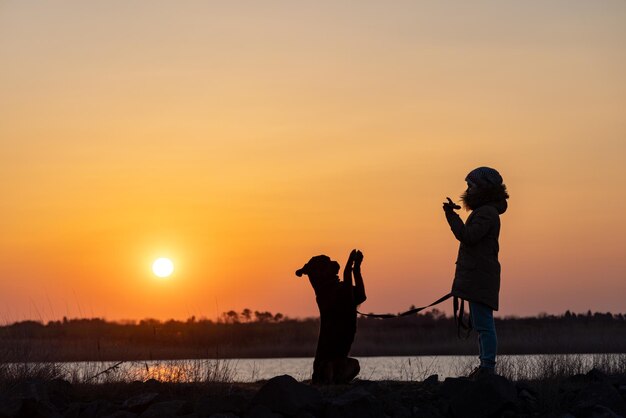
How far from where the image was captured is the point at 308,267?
40.6ft

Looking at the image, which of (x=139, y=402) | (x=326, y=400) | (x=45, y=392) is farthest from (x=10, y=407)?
(x=326, y=400)

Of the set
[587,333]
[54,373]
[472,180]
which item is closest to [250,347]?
[587,333]

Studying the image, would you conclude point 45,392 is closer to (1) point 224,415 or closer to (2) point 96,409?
(2) point 96,409

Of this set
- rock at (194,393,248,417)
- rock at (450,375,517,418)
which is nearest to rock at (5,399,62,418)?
rock at (194,393,248,417)

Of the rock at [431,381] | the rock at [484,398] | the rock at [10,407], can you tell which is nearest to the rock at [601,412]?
the rock at [484,398]

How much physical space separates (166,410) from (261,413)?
113 cm

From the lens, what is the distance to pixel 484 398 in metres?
11.3

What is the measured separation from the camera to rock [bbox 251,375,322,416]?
1105 centimetres

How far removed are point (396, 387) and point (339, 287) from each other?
1.39 m

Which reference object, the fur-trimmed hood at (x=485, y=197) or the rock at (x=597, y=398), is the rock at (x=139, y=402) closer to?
the fur-trimmed hood at (x=485, y=197)

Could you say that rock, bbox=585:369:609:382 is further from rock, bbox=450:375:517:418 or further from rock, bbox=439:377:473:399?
rock, bbox=439:377:473:399

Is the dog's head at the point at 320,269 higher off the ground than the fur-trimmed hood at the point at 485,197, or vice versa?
the fur-trimmed hood at the point at 485,197

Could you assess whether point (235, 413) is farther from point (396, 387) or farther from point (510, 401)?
point (510, 401)

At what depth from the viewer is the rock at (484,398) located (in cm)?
1123
